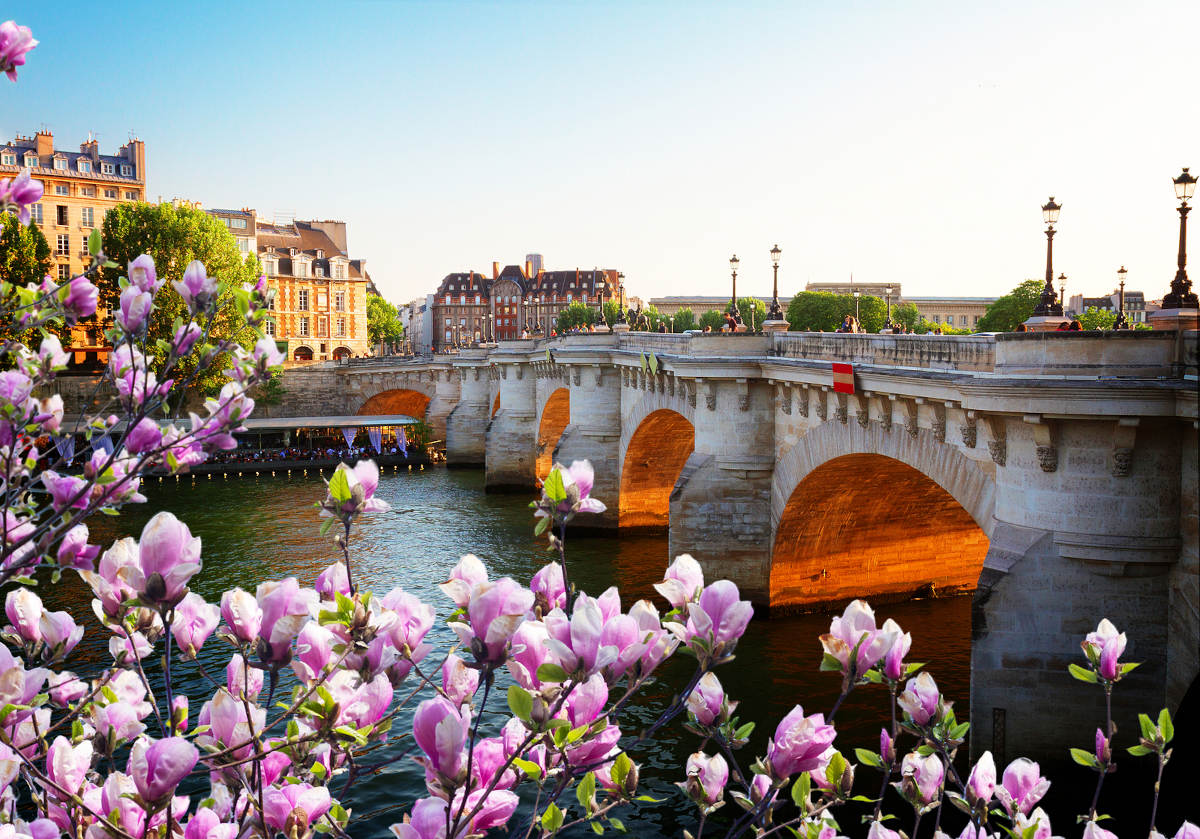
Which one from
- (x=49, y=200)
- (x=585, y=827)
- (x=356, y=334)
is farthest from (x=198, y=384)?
(x=585, y=827)

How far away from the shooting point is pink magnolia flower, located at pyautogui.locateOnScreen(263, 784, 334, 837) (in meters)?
3.64

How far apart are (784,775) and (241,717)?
2222 millimetres

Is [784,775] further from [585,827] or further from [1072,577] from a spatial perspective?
[585,827]

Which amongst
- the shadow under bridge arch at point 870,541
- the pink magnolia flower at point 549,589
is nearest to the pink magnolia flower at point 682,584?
the pink magnolia flower at point 549,589

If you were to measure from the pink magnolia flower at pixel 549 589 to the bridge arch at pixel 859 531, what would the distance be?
670 inches

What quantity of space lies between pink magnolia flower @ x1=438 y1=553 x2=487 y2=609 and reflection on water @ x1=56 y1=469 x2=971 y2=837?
11577 millimetres

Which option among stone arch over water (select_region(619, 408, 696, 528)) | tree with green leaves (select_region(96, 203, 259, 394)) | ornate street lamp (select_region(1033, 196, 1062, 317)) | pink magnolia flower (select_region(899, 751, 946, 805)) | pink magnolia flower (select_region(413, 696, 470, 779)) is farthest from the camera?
tree with green leaves (select_region(96, 203, 259, 394))

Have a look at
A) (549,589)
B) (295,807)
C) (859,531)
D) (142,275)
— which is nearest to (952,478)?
(859,531)

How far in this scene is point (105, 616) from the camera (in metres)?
4.35

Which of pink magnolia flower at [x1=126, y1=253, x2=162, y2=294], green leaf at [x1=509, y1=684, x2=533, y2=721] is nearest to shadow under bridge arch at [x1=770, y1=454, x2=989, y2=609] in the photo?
pink magnolia flower at [x1=126, y1=253, x2=162, y2=294]

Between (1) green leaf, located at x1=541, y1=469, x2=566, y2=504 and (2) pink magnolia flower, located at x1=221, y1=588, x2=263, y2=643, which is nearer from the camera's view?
(2) pink magnolia flower, located at x1=221, y1=588, x2=263, y2=643

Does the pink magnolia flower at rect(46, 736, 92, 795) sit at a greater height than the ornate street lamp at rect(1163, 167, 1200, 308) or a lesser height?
lesser

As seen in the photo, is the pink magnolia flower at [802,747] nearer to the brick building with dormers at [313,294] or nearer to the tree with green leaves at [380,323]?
the brick building with dormers at [313,294]

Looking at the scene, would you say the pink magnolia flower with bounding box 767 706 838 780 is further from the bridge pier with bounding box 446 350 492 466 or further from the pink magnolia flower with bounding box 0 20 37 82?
the bridge pier with bounding box 446 350 492 466
